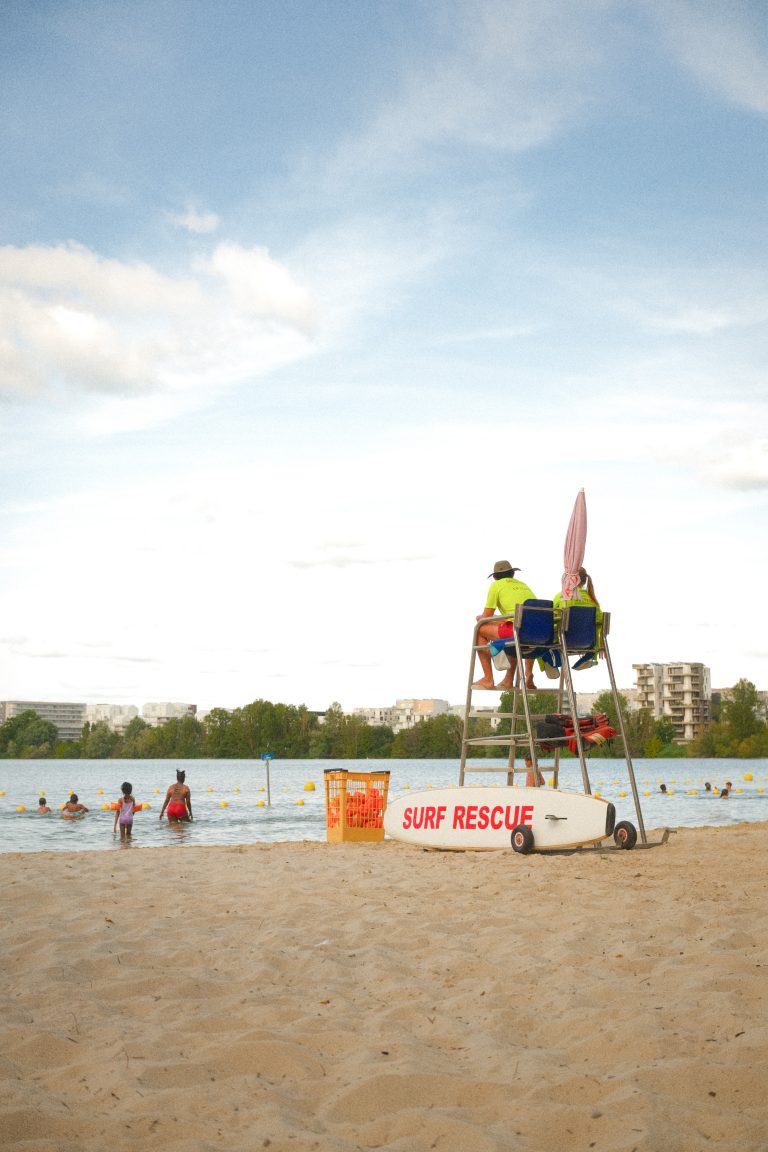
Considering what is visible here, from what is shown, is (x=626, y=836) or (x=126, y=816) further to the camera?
(x=126, y=816)

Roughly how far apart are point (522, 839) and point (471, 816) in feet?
2.78

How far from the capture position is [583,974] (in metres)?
4.58

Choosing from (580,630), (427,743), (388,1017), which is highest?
(580,630)

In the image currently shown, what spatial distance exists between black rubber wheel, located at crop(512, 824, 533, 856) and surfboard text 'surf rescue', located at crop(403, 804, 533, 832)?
0.14 meters

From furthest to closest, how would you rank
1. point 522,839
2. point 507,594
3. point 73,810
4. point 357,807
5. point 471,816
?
point 73,810 < point 357,807 < point 507,594 < point 471,816 < point 522,839

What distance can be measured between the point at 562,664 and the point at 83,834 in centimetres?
1289

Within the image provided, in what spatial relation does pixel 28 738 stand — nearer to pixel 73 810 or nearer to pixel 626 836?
pixel 73 810

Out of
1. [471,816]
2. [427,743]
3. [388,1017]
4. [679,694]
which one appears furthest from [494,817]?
[679,694]

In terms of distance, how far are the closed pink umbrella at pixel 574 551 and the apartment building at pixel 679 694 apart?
476ft

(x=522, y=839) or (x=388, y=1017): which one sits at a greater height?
(x=522, y=839)

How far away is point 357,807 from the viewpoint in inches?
473

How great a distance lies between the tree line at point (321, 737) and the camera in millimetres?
101438

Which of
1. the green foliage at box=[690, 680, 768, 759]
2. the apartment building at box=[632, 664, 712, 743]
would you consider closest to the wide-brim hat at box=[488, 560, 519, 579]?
the green foliage at box=[690, 680, 768, 759]

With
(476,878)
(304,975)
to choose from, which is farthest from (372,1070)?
(476,878)
